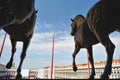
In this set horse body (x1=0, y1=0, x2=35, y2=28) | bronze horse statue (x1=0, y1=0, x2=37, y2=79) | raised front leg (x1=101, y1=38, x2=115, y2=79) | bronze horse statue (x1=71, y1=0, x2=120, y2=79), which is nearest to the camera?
horse body (x1=0, y1=0, x2=35, y2=28)

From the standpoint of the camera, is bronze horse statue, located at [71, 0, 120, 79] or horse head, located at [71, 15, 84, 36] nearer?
bronze horse statue, located at [71, 0, 120, 79]

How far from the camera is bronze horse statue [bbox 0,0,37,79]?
3.33 m

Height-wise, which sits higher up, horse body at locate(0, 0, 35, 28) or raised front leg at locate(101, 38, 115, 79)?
horse body at locate(0, 0, 35, 28)

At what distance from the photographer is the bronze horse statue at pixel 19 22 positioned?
3326mm

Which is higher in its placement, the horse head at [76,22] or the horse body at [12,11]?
the horse head at [76,22]

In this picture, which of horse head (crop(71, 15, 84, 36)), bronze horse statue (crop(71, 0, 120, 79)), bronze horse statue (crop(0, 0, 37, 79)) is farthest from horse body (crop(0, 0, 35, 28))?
horse head (crop(71, 15, 84, 36))

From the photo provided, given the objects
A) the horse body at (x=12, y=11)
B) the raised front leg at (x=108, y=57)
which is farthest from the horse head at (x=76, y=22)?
the horse body at (x=12, y=11)

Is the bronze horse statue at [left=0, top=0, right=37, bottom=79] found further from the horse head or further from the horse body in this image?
the horse head

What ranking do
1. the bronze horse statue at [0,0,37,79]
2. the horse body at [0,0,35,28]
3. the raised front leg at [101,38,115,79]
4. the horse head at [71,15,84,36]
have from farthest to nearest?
the horse head at [71,15,84,36]
the raised front leg at [101,38,115,79]
the bronze horse statue at [0,0,37,79]
the horse body at [0,0,35,28]

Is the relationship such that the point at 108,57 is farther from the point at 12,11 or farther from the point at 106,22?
the point at 12,11

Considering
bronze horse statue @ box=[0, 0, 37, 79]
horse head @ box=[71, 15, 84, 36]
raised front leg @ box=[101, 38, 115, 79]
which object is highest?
horse head @ box=[71, 15, 84, 36]

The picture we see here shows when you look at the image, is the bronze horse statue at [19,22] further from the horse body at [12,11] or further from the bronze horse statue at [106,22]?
the bronze horse statue at [106,22]

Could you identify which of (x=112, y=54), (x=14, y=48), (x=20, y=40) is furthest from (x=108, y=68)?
(x=14, y=48)

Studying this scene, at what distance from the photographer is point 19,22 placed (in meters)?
3.89
